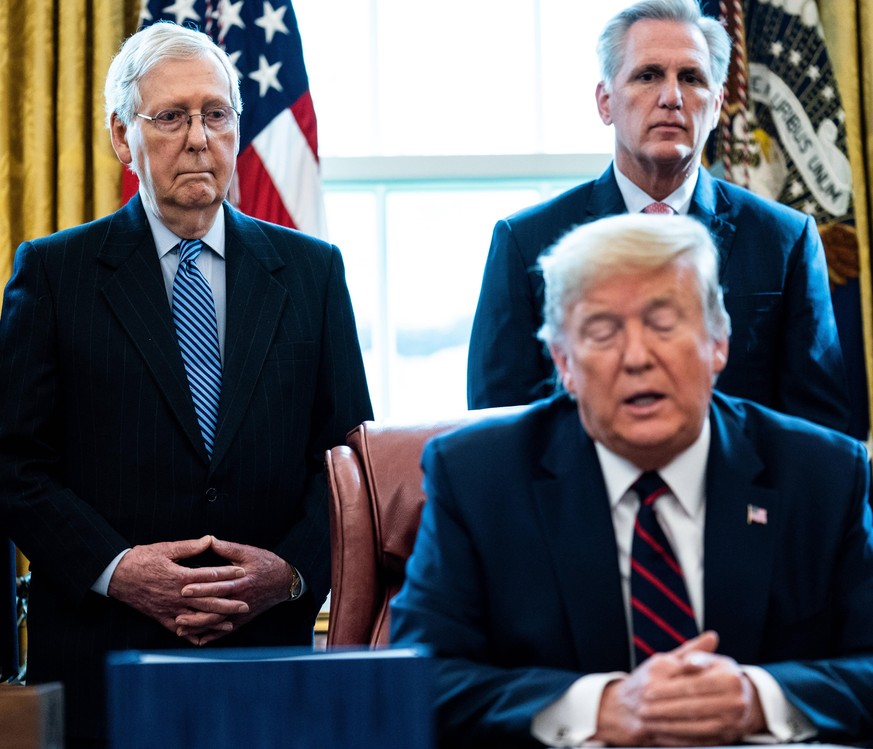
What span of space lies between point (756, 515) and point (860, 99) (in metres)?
2.66

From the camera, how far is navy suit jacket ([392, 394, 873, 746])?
1820mm

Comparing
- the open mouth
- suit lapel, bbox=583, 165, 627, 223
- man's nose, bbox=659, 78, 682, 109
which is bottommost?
the open mouth

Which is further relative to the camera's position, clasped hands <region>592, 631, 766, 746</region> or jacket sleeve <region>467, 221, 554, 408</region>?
jacket sleeve <region>467, 221, 554, 408</region>

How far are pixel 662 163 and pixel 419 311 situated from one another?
1598mm

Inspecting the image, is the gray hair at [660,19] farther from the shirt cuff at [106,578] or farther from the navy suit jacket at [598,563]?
the shirt cuff at [106,578]

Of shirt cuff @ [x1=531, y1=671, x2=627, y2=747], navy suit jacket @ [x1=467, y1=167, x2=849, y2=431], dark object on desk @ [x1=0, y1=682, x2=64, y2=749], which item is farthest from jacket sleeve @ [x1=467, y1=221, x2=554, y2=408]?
dark object on desk @ [x1=0, y1=682, x2=64, y2=749]

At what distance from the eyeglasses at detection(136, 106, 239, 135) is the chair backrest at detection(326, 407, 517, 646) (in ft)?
3.05

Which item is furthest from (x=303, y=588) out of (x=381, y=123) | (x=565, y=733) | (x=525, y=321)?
(x=381, y=123)

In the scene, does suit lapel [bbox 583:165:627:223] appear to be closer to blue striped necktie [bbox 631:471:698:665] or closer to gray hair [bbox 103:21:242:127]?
gray hair [bbox 103:21:242:127]

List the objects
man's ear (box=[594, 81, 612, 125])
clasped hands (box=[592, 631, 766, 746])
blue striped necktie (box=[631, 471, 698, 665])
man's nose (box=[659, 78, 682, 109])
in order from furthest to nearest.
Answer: man's ear (box=[594, 81, 612, 125])
man's nose (box=[659, 78, 682, 109])
blue striped necktie (box=[631, 471, 698, 665])
clasped hands (box=[592, 631, 766, 746])

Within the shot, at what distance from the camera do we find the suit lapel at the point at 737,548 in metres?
1.82

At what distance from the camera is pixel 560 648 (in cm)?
184

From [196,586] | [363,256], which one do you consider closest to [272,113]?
[363,256]

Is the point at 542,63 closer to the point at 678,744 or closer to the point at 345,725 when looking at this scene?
the point at 678,744
